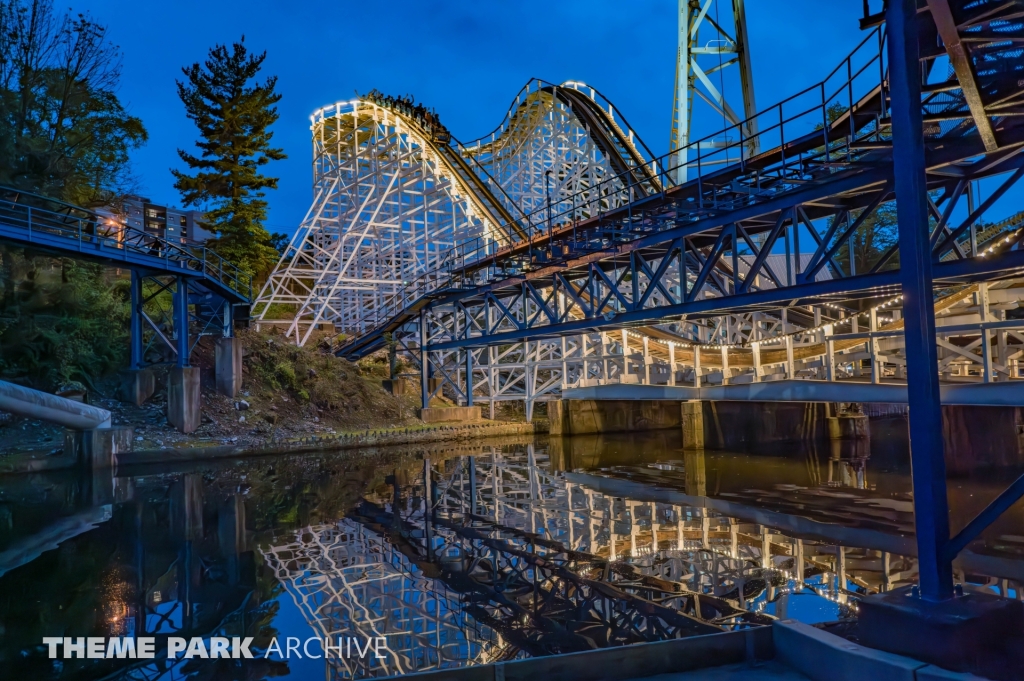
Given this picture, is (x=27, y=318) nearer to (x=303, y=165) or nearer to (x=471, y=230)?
(x=471, y=230)

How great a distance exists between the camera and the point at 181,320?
741 inches

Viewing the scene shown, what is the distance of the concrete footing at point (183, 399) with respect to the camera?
18203mm

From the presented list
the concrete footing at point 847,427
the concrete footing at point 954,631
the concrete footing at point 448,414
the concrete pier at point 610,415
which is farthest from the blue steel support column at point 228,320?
the concrete footing at point 954,631

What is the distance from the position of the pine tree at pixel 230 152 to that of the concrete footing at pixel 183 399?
1212 cm

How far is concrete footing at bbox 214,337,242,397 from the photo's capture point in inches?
829

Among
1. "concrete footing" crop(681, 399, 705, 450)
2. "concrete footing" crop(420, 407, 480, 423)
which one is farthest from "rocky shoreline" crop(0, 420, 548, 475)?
"concrete footing" crop(681, 399, 705, 450)

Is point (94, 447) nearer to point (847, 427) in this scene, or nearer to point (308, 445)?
point (308, 445)

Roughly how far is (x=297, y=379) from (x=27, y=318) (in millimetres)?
7500

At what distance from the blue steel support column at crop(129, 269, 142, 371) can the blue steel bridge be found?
7.40 meters

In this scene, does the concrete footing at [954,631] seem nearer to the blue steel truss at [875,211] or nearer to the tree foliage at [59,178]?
the blue steel truss at [875,211]

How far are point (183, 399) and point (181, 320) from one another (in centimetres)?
211

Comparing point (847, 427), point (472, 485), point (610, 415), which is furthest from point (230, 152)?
point (847, 427)

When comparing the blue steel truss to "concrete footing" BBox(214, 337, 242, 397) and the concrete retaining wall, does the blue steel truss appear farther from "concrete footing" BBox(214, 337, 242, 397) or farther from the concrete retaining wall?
"concrete footing" BBox(214, 337, 242, 397)

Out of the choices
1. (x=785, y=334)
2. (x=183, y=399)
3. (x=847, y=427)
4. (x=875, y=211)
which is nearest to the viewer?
(x=875, y=211)
